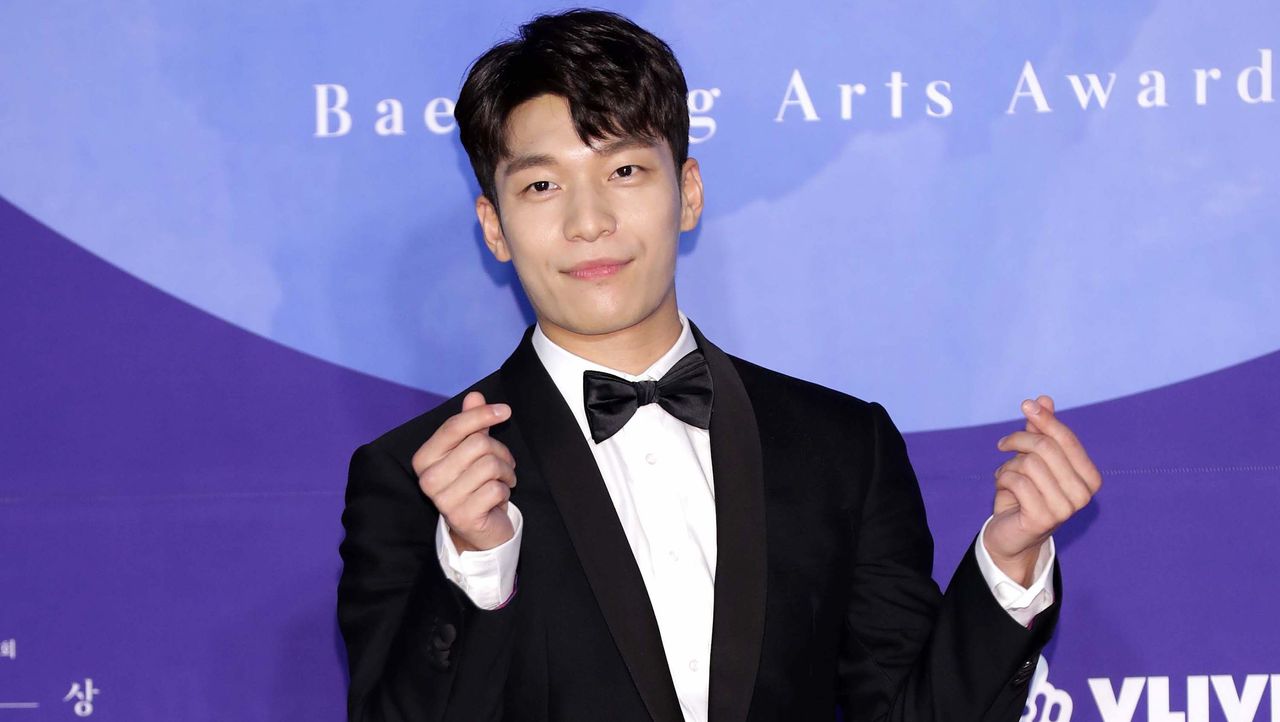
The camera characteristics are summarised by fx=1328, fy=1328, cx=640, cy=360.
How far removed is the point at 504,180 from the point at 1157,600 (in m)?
1.66

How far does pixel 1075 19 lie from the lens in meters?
2.78

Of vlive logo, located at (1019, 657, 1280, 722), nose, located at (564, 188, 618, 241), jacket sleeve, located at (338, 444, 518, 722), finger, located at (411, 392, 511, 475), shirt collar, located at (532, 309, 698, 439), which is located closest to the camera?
finger, located at (411, 392, 511, 475)

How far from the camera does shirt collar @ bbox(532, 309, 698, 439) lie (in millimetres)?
2158

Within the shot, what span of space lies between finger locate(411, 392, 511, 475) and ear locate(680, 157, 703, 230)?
65 cm

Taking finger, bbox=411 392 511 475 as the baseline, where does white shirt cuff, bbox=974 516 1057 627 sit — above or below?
below

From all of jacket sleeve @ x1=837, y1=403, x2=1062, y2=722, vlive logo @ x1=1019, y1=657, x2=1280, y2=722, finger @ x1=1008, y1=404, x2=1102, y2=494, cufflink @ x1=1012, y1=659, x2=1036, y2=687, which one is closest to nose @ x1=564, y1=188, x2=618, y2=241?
jacket sleeve @ x1=837, y1=403, x2=1062, y2=722

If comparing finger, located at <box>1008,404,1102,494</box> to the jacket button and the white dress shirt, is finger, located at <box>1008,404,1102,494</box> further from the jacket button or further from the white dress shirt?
the jacket button

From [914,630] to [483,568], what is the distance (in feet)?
2.44

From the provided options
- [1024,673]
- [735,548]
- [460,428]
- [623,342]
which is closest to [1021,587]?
[1024,673]

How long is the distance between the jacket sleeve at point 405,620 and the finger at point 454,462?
0.16m

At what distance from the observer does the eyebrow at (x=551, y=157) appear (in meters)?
2.07

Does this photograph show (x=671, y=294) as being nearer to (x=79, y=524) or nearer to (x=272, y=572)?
(x=272, y=572)

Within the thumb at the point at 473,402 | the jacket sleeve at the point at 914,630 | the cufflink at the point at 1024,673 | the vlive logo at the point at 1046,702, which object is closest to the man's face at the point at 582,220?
the thumb at the point at 473,402

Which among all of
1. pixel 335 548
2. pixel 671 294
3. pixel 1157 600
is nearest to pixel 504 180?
pixel 671 294
